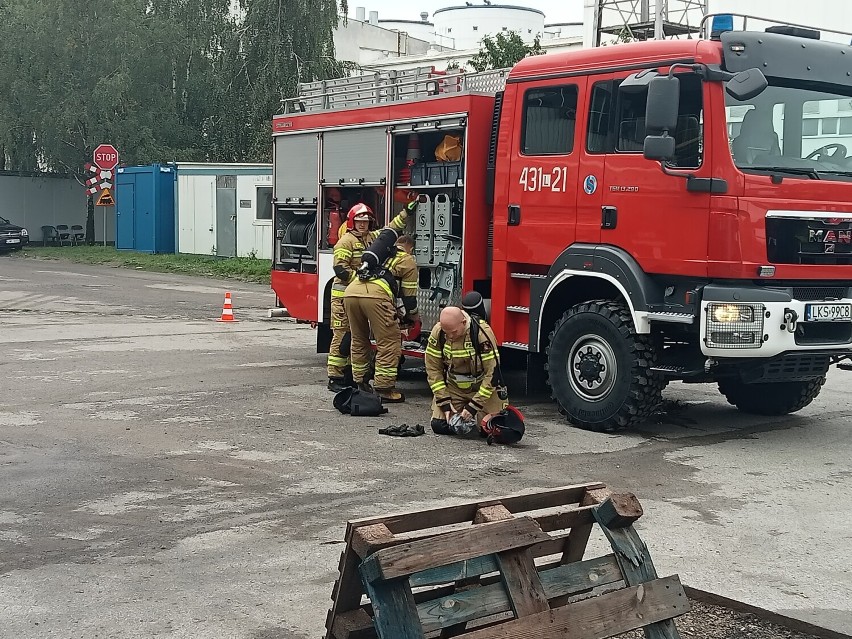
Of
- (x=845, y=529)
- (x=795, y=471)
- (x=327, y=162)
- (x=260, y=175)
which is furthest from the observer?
(x=260, y=175)

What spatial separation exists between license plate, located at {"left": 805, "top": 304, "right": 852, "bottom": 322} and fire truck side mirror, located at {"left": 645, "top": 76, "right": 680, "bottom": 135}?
1770mm

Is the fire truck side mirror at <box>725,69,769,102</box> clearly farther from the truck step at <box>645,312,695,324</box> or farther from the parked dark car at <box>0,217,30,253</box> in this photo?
the parked dark car at <box>0,217,30,253</box>

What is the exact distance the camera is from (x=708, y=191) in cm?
820

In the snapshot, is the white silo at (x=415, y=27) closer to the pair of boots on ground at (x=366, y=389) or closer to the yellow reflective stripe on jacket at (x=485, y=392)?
the pair of boots on ground at (x=366, y=389)

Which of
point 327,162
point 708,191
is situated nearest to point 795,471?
point 708,191

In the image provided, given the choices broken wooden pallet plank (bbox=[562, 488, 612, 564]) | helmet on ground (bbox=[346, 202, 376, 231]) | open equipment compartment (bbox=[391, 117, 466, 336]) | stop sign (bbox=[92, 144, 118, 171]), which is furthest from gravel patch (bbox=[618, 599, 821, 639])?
stop sign (bbox=[92, 144, 118, 171])

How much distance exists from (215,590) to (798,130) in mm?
5876

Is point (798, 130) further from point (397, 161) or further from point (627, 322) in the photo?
point (397, 161)

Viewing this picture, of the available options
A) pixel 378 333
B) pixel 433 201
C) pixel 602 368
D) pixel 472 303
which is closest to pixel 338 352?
pixel 378 333

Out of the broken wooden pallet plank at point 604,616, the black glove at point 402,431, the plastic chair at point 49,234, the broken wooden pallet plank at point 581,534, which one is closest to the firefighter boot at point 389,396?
the black glove at point 402,431

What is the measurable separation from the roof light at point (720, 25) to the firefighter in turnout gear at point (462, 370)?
286 centimetres

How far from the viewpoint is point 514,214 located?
9.70 metres

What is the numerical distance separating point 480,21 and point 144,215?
105ft

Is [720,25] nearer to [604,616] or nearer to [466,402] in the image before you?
[466,402]
